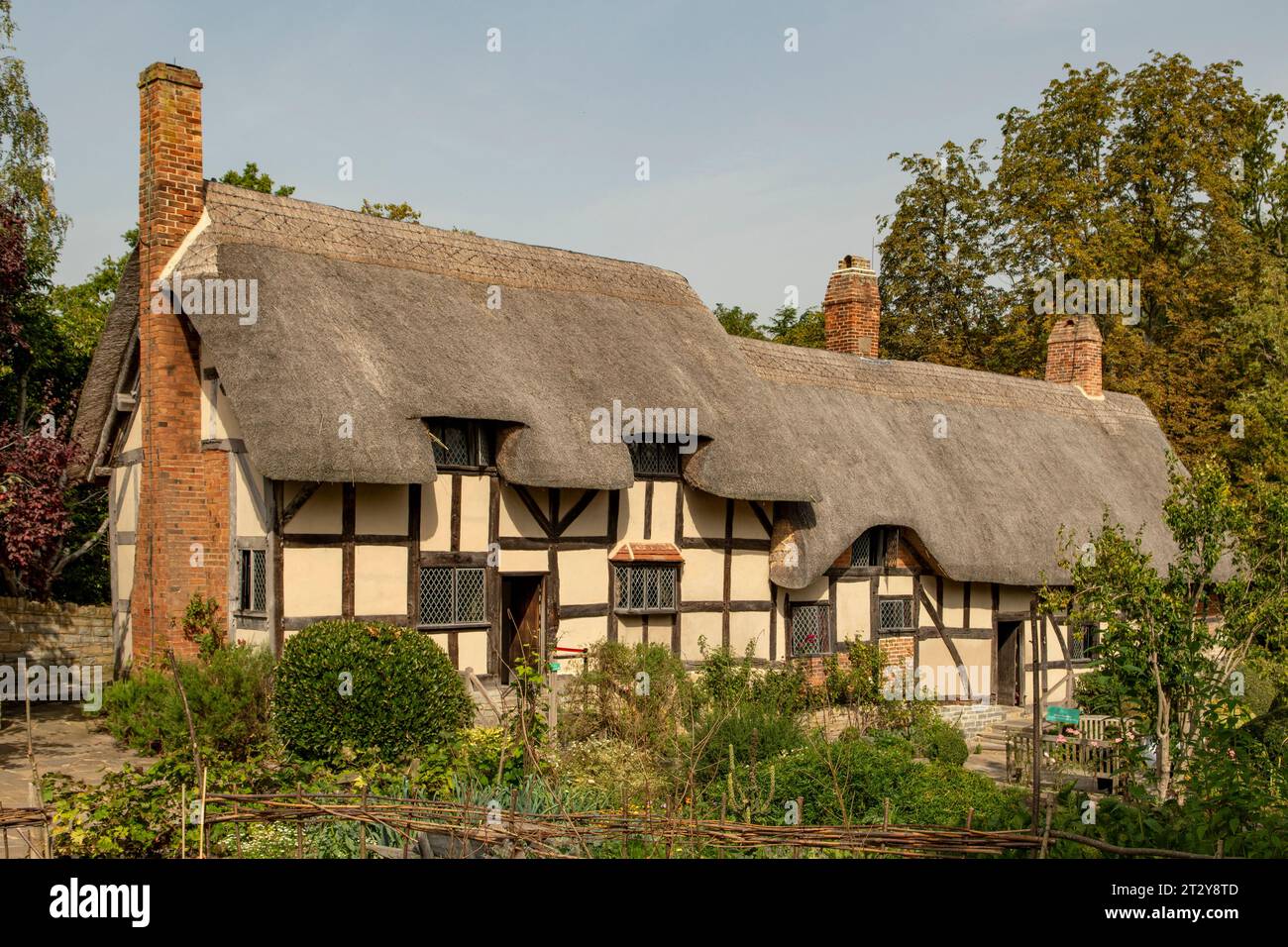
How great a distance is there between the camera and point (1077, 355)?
84.7ft

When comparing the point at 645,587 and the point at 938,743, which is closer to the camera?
the point at 938,743

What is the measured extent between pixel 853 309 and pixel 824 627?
714 centimetres

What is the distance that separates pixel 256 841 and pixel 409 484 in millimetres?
6047

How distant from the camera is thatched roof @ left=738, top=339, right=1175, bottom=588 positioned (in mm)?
17984

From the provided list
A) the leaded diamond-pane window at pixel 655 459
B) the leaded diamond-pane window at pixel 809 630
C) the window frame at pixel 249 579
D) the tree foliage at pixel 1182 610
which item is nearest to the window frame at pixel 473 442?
the leaded diamond-pane window at pixel 655 459

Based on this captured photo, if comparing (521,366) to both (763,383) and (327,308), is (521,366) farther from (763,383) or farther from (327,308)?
(763,383)

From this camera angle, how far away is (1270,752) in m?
7.06

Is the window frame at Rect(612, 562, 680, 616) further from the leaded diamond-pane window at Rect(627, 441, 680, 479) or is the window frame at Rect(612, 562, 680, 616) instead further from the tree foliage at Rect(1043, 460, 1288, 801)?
the tree foliage at Rect(1043, 460, 1288, 801)

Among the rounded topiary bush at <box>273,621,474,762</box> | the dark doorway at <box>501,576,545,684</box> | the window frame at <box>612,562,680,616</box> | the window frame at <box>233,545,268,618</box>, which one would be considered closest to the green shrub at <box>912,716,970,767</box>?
the window frame at <box>612,562,680,616</box>

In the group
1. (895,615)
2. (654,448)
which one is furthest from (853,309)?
(654,448)

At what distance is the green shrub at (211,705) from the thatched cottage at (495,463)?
19.9 inches

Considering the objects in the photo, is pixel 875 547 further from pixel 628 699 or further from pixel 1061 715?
pixel 1061 715

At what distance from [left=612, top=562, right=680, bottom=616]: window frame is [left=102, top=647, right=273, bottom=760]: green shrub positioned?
4.73 metres
